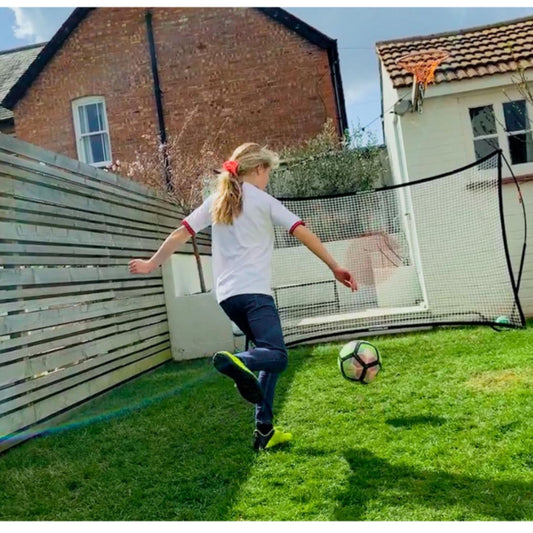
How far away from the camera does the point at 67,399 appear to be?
15.5 feet

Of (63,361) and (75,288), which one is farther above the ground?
(75,288)

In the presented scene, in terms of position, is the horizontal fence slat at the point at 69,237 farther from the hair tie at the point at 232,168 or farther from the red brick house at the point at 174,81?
the red brick house at the point at 174,81

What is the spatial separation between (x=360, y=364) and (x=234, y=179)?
1752mm

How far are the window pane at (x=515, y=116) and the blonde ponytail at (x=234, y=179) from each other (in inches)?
221

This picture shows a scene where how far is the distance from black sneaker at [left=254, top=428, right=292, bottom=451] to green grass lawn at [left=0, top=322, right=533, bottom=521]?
81 mm

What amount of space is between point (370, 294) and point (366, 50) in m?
6.09

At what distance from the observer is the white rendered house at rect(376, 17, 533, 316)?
25.0 feet

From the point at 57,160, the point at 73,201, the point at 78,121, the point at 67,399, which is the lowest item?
the point at 67,399

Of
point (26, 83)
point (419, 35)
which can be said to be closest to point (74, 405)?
point (419, 35)

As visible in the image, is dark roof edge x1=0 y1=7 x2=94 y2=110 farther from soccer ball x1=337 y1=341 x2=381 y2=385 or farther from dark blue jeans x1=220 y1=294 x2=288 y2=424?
dark blue jeans x1=220 y1=294 x2=288 y2=424

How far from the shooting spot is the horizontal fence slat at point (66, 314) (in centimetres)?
411

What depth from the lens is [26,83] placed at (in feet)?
Answer: 45.9

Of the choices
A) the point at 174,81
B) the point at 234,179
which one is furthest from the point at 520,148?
the point at 174,81

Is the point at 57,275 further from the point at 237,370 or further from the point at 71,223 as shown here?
the point at 237,370
